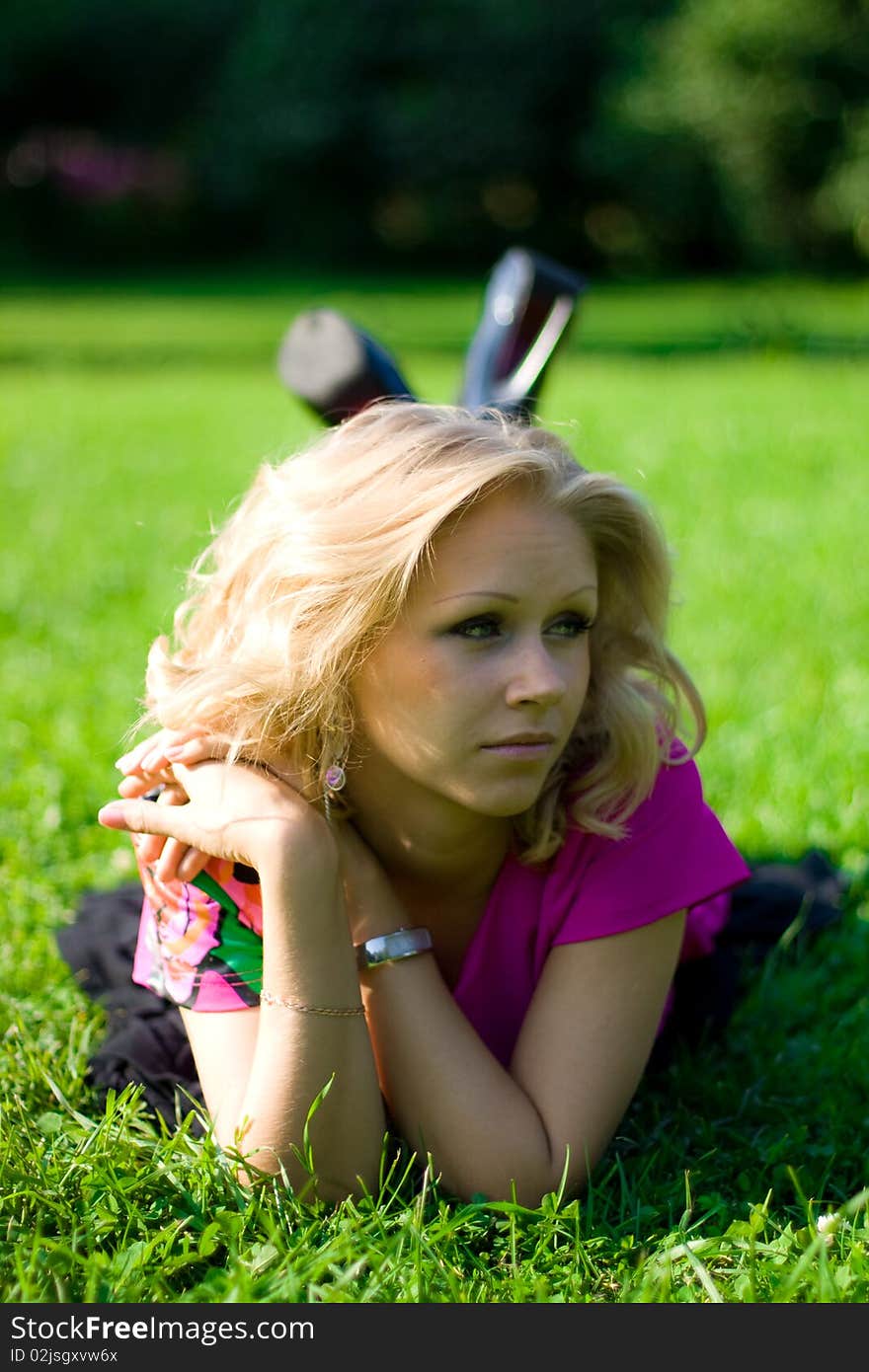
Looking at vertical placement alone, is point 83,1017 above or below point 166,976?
below

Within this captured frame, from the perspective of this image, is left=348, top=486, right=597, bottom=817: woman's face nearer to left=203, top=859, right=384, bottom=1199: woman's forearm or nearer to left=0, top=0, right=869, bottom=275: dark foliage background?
left=203, top=859, right=384, bottom=1199: woman's forearm

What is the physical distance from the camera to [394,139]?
31.0 m

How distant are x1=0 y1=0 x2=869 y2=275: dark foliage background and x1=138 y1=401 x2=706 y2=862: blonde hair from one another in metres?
24.7

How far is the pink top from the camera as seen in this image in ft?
7.50

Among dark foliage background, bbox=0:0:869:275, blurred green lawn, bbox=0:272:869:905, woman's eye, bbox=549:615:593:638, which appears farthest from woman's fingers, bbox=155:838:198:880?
dark foliage background, bbox=0:0:869:275

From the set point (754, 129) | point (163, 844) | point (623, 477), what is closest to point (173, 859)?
point (163, 844)

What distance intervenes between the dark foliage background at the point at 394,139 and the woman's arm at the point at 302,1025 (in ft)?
82.6

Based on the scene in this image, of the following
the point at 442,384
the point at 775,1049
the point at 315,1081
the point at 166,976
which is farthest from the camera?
the point at 442,384

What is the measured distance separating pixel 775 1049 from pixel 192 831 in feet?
4.12

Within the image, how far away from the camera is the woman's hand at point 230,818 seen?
2.15 m

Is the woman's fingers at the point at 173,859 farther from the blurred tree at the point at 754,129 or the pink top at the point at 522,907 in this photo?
the blurred tree at the point at 754,129

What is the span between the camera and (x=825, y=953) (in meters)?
3.19

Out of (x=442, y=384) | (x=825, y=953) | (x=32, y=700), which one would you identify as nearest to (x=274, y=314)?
(x=442, y=384)

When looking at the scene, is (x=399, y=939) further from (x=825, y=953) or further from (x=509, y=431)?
(x=825, y=953)
